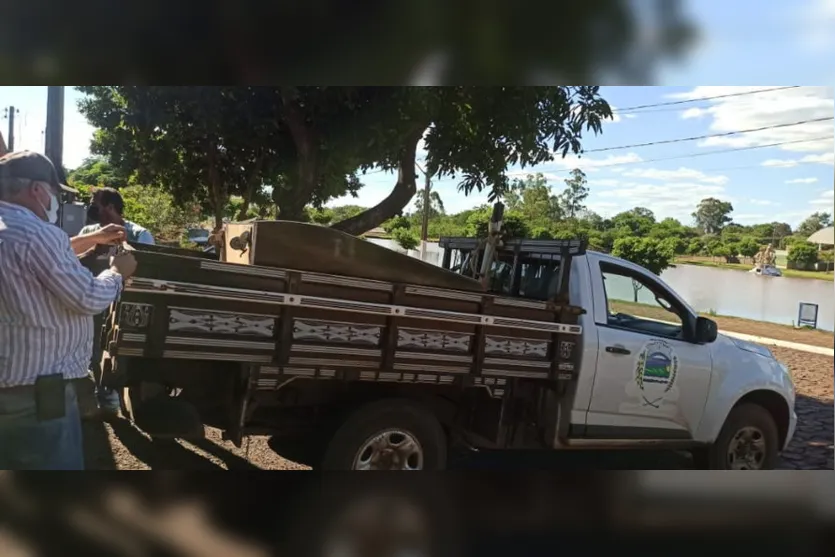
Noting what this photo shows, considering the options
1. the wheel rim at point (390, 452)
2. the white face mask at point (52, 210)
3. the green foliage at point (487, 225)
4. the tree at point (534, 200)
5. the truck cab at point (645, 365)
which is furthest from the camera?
the truck cab at point (645, 365)

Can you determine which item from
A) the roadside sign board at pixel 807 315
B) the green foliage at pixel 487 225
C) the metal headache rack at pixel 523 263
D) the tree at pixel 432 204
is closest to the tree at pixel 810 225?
the roadside sign board at pixel 807 315

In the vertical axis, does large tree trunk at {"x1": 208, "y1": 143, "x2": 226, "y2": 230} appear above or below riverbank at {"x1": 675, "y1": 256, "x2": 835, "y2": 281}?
above

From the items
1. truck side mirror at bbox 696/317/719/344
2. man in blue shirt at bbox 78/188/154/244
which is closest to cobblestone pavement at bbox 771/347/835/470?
truck side mirror at bbox 696/317/719/344

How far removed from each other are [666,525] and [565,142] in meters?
2.40

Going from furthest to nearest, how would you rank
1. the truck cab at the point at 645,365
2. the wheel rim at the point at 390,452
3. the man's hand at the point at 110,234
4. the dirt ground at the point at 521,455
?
the truck cab at the point at 645,365, the wheel rim at the point at 390,452, the dirt ground at the point at 521,455, the man's hand at the point at 110,234

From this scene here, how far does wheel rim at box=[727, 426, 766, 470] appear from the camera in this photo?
14.0ft

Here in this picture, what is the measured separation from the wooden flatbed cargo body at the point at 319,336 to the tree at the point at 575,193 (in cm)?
28

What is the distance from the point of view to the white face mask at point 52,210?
2.64 meters

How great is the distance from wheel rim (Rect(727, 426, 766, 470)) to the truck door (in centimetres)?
42

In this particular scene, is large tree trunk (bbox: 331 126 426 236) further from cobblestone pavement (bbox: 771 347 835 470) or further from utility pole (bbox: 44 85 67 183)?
cobblestone pavement (bbox: 771 347 835 470)

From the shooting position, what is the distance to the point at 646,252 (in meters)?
3.77

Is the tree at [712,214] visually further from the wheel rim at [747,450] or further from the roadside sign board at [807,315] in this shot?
the wheel rim at [747,450]
